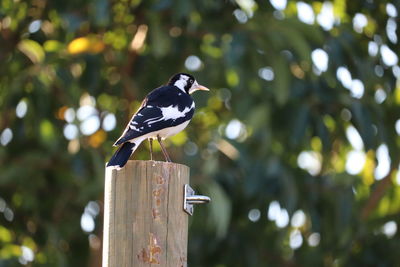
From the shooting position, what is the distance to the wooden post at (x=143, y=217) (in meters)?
3.80

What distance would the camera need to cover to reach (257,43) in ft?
24.1

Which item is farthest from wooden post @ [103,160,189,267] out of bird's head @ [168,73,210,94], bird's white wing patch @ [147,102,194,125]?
bird's head @ [168,73,210,94]

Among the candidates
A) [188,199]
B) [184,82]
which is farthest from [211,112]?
[188,199]

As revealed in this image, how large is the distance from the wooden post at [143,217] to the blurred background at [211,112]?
10.1ft

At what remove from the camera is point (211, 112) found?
8648 mm

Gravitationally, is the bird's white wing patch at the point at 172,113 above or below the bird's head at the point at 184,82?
below

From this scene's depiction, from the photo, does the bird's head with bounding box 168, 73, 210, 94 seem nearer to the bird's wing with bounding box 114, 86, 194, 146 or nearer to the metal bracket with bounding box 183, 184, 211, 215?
the bird's wing with bounding box 114, 86, 194, 146

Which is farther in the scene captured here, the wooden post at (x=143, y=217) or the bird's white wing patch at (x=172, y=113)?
the bird's white wing patch at (x=172, y=113)

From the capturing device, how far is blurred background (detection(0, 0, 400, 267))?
743cm

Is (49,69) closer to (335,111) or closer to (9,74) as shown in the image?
(9,74)

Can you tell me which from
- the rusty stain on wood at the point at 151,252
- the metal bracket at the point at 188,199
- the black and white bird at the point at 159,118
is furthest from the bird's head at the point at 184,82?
the rusty stain on wood at the point at 151,252

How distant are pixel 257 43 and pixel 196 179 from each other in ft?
3.02

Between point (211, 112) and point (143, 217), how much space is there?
192 inches

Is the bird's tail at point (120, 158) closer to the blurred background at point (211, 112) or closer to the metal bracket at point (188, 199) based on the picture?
the metal bracket at point (188, 199)
